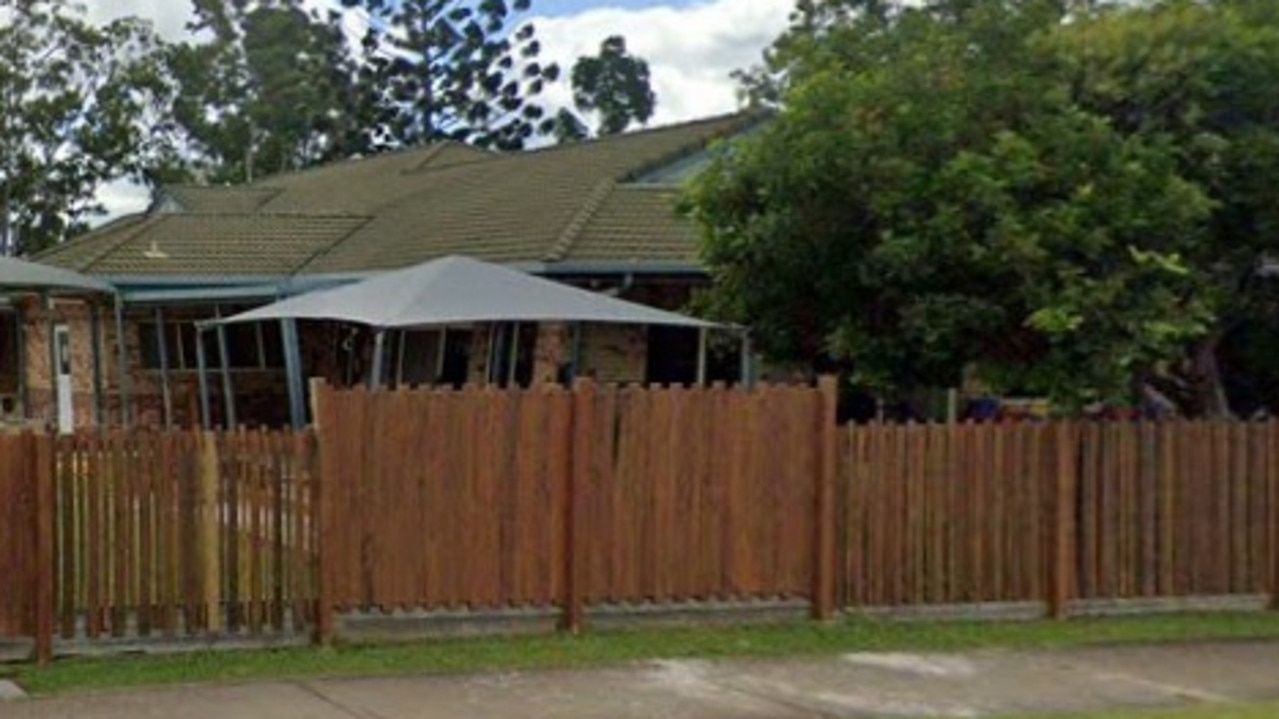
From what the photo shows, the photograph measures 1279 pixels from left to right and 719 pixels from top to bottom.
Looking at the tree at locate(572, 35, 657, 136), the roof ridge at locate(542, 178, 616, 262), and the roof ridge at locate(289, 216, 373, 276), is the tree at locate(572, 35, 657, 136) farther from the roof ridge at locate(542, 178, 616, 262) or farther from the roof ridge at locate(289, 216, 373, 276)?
the roof ridge at locate(542, 178, 616, 262)

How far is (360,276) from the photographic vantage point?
76.0 ft

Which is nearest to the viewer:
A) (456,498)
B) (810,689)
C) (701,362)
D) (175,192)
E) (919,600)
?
(810,689)

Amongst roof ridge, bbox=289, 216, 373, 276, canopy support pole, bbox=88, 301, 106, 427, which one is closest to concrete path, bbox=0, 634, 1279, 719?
roof ridge, bbox=289, 216, 373, 276

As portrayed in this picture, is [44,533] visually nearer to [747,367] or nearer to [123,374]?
[747,367]

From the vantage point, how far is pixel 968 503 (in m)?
11.6

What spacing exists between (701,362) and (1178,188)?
828cm

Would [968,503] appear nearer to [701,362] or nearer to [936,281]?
[936,281]

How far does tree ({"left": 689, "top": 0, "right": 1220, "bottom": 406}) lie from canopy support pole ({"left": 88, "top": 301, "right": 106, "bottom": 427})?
1445 centimetres

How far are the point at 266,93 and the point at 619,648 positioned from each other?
5155cm

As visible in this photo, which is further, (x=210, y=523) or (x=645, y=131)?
(x=645, y=131)

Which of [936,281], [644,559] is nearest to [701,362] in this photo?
[936,281]

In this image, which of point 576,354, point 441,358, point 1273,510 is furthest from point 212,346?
point 1273,510

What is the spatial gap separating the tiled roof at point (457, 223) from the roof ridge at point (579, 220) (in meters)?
0.02

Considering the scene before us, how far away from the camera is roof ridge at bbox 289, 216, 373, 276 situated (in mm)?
25008
